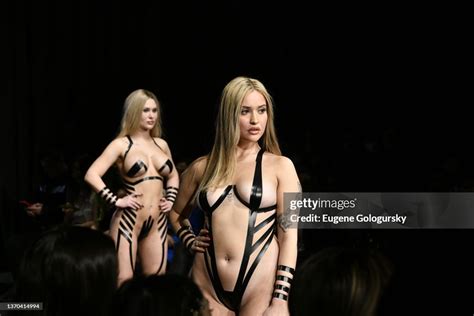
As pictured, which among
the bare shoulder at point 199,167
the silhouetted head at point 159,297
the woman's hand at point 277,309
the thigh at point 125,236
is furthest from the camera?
the thigh at point 125,236

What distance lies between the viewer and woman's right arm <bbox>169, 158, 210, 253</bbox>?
4191mm

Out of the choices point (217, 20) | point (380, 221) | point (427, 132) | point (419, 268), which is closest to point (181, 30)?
point (217, 20)

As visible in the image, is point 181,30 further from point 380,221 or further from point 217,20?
point 380,221

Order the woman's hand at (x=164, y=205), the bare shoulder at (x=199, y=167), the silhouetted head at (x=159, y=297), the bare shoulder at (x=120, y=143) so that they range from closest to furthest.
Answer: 1. the silhouetted head at (x=159, y=297)
2. the bare shoulder at (x=199, y=167)
3. the bare shoulder at (x=120, y=143)
4. the woman's hand at (x=164, y=205)

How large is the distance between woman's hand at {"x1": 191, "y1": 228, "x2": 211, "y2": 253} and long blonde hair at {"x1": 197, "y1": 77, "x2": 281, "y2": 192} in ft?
0.75

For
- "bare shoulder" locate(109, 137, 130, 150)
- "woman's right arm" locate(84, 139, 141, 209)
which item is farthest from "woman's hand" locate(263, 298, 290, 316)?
"bare shoulder" locate(109, 137, 130, 150)

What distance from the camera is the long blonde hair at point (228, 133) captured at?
4035 millimetres

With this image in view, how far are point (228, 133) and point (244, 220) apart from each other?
1.60 feet

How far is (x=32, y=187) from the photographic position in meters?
9.02

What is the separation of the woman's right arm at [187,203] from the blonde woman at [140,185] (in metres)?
1.98

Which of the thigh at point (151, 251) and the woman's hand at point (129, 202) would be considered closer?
the woman's hand at point (129, 202)

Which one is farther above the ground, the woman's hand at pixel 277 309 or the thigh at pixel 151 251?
the thigh at pixel 151 251

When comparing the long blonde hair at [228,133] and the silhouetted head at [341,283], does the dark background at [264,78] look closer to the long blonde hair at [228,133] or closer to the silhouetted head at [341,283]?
the long blonde hair at [228,133]

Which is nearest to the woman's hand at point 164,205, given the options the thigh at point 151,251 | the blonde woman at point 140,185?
the blonde woman at point 140,185
